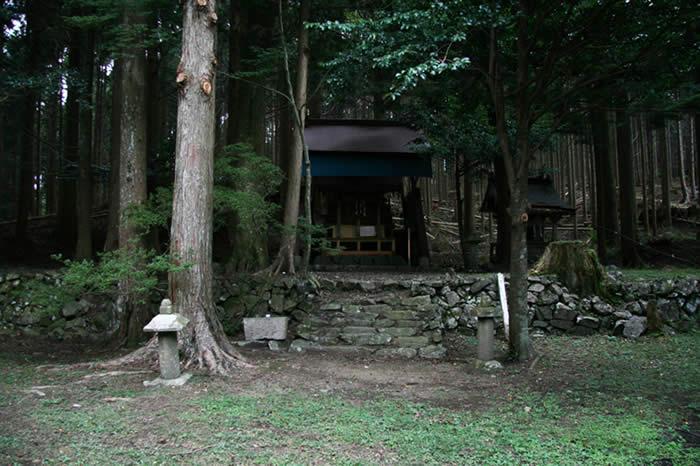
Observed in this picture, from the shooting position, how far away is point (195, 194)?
266 inches

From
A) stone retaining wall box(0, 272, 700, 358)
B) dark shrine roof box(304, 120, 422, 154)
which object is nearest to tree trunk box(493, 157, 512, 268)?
dark shrine roof box(304, 120, 422, 154)

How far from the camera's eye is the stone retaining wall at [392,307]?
891 centimetres

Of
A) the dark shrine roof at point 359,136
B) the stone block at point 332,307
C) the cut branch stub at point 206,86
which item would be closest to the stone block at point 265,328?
the stone block at point 332,307

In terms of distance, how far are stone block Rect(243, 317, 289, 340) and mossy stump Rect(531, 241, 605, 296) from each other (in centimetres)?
540

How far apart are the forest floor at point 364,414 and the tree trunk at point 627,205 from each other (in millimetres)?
7195

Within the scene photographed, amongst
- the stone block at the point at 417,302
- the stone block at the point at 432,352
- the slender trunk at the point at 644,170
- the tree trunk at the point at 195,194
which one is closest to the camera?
the tree trunk at the point at 195,194

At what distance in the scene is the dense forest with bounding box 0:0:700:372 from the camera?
6754mm

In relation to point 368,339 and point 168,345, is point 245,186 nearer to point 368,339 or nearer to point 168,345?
point 368,339

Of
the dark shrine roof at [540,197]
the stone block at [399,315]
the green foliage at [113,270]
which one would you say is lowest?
the stone block at [399,315]

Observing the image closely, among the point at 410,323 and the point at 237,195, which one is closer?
the point at 237,195

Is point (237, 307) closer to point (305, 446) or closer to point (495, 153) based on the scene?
point (305, 446)

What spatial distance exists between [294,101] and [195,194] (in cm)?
386

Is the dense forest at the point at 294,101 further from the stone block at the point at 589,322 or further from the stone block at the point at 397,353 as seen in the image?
the stone block at the point at 589,322

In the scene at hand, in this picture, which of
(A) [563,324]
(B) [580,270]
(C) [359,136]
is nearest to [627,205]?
(B) [580,270]
